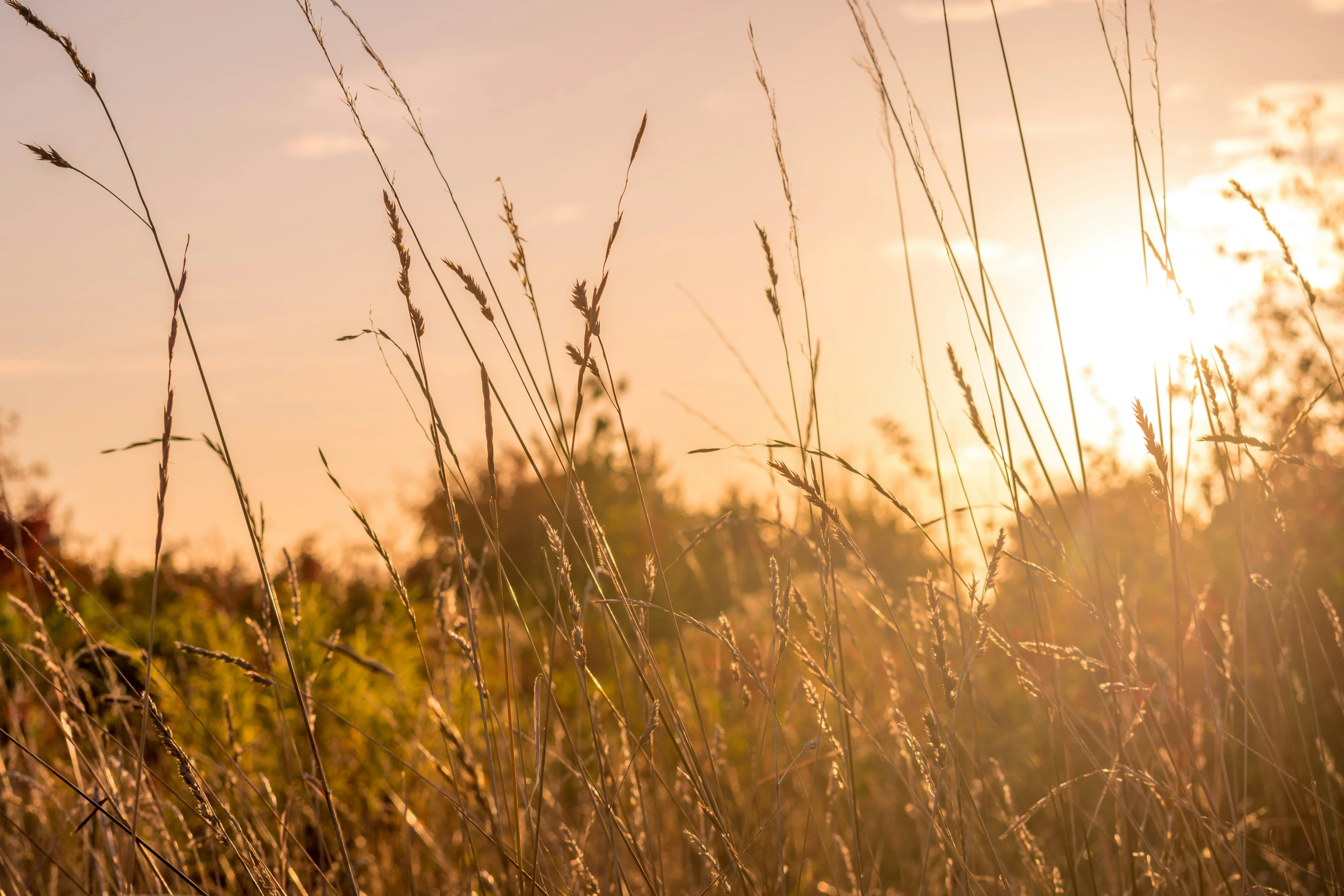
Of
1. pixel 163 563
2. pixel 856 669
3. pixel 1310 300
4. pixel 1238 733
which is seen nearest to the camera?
pixel 1310 300

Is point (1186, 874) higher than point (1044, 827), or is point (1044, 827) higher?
point (1186, 874)

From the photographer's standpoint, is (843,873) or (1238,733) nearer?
(1238,733)

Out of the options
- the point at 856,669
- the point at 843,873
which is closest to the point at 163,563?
the point at 856,669

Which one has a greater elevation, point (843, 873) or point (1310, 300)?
point (1310, 300)

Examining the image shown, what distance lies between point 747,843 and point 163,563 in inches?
265

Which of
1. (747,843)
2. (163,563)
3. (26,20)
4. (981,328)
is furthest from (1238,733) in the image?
(163,563)

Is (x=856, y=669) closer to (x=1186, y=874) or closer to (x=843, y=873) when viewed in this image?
(x=843, y=873)

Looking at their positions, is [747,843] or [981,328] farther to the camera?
[981,328]

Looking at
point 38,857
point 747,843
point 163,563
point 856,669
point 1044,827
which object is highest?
point 163,563

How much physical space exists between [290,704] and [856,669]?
2798mm

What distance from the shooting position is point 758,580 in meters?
9.67

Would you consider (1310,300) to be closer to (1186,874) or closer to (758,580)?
(1186,874)

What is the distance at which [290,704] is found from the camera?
129 inches

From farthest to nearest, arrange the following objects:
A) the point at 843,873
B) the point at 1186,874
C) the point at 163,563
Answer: the point at 163,563 < the point at 843,873 < the point at 1186,874
